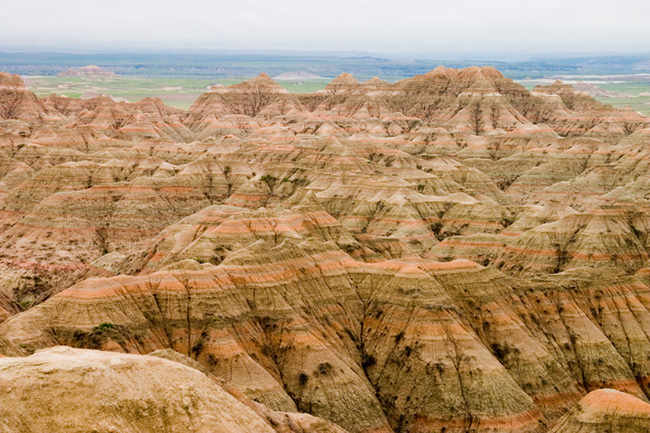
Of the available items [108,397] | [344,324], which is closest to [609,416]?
[344,324]

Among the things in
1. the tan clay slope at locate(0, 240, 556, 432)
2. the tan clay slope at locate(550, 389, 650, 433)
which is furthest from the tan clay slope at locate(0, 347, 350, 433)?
the tan clay slope at locate(550, 389, 650, 433)

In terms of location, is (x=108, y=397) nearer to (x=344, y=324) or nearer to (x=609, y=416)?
(x=609, y=416)

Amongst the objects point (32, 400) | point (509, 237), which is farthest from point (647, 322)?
point (32, 400)

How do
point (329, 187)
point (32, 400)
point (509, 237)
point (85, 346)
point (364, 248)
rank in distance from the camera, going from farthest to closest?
1. point (329, 187)
2. point (509, 237)
3. point (364, 248)
4. point (85, 346)
5. point (32, 400)

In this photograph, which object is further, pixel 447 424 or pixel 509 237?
pixel 509 237

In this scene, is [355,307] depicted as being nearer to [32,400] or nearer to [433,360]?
[433,360]

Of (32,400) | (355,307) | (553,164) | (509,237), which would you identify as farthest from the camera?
(553,164)

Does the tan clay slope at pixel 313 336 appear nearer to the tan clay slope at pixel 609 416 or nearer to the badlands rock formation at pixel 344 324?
the badlands rock formation at pixel 344 324
